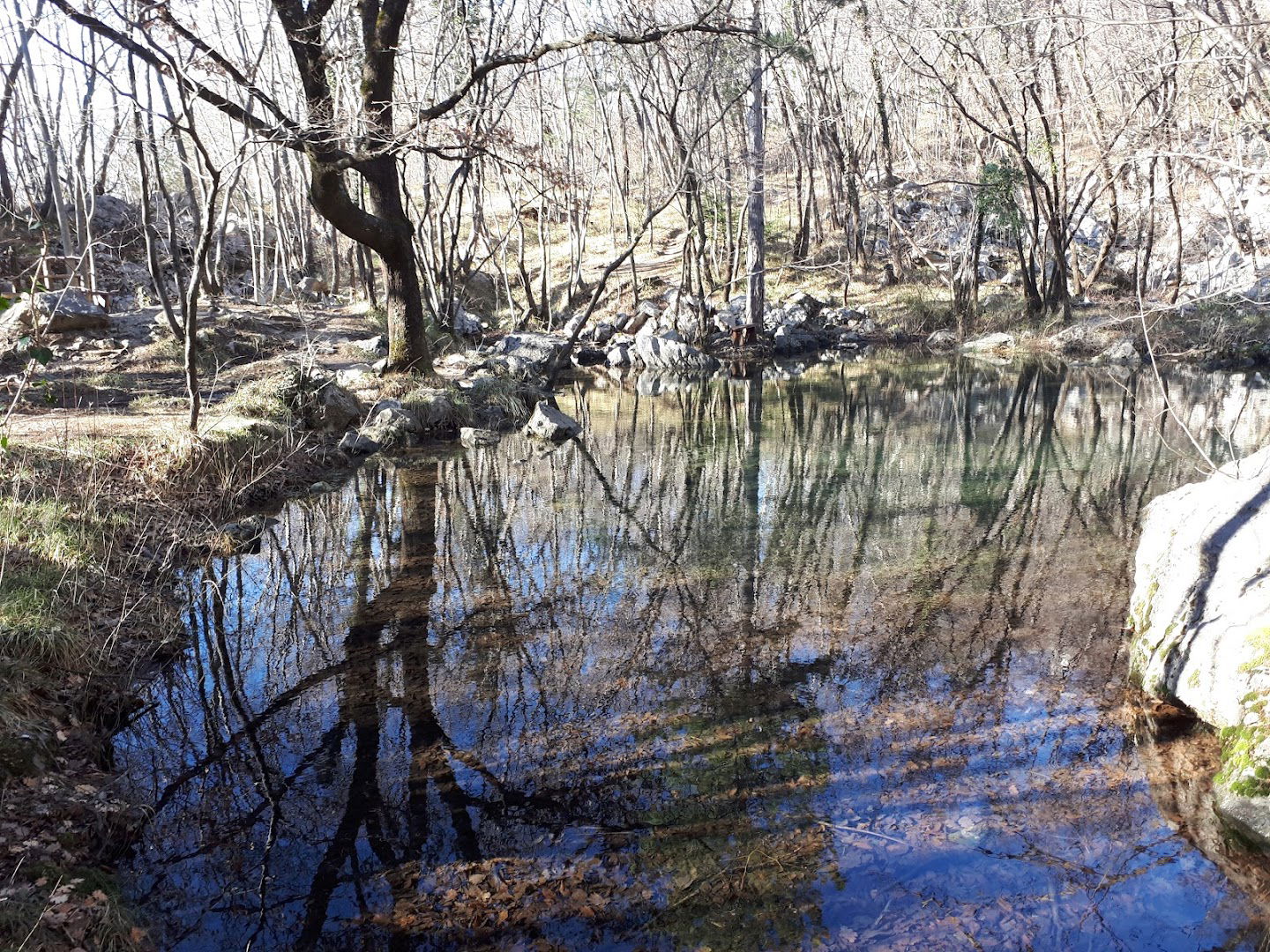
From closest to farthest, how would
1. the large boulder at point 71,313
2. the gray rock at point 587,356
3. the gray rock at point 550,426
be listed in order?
the gray rock at point 550,426 → the large boulder at point 71,313 → the gray rock at point 587,356

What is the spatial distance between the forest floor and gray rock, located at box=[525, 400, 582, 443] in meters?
3.08

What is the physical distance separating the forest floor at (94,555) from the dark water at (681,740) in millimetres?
290

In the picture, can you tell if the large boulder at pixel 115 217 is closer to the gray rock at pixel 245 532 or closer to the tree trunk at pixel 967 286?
the gray rock at pixel 245 532

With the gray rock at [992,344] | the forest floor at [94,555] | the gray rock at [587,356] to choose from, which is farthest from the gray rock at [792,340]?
the forest floor at [94,555]

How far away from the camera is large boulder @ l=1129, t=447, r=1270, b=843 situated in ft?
13.8

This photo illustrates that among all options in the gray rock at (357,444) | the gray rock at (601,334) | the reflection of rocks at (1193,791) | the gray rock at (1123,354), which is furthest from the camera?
the gray rock at (601,334)

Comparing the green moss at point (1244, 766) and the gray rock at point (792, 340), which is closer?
the green moss at point (1244, 766)

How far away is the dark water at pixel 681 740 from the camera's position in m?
3.73

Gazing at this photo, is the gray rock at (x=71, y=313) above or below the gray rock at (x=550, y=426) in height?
above

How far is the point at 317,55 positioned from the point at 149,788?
11.9m

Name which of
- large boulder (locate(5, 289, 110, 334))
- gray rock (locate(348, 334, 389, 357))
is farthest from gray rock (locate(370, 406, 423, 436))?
large boulder (locate(5, 289, 110, 334))

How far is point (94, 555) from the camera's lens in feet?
22.0

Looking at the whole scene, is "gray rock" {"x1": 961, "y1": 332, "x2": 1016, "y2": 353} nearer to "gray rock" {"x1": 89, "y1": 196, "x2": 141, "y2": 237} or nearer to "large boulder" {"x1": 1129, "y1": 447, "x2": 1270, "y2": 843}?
"large boulder" {"x1": 1129, "y1": 447, "x2": 1270, "y2": 843}

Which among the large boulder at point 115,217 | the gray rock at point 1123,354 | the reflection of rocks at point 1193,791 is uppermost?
the large boulder at point 115,217
